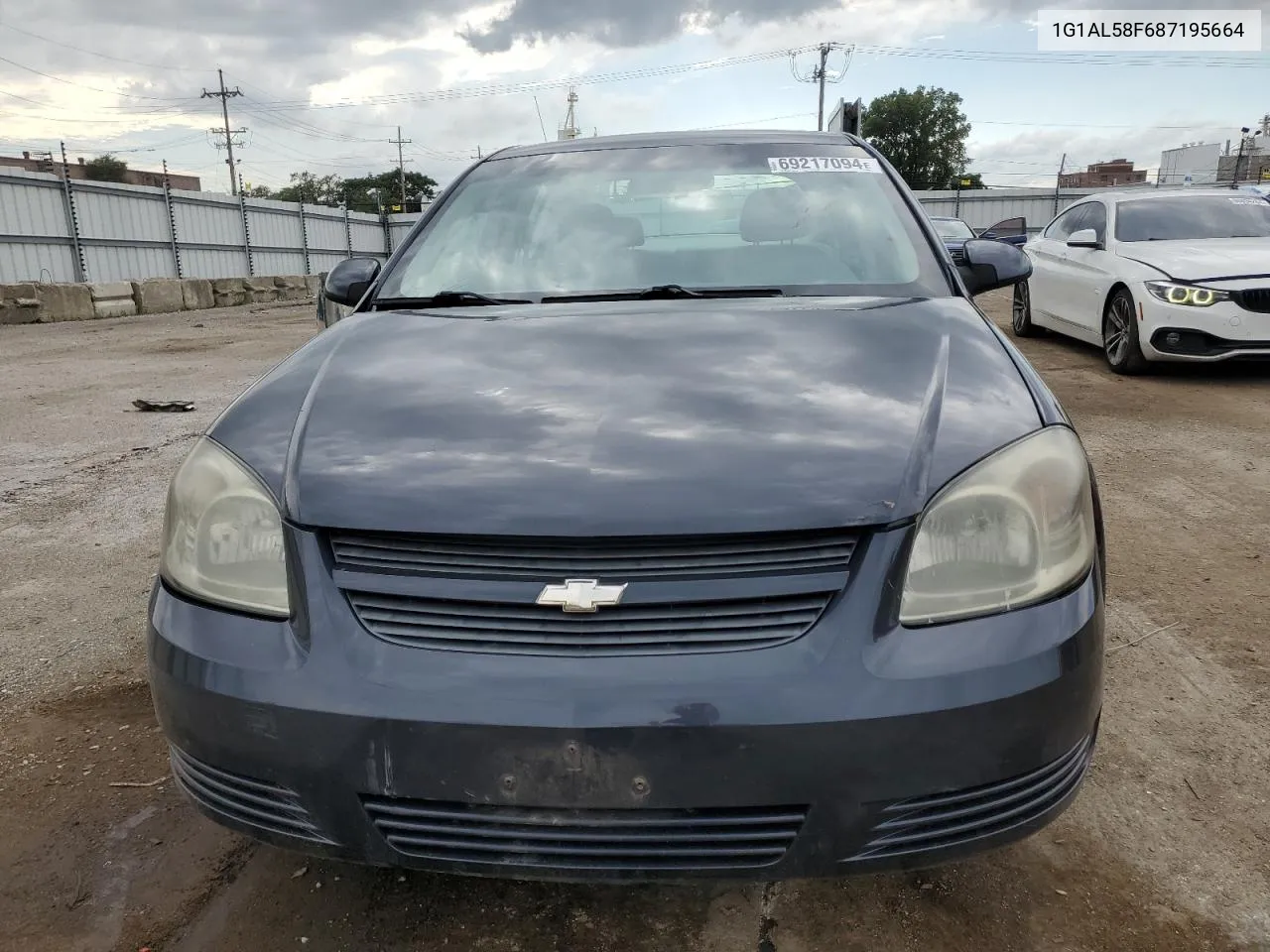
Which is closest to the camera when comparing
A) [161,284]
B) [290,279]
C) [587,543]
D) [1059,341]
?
[587,543]

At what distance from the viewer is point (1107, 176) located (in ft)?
255

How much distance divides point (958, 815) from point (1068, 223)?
8931 mm

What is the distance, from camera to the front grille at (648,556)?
1.41 metres

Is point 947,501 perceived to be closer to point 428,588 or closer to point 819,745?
point 819,745

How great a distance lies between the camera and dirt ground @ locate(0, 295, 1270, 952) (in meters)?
1.72

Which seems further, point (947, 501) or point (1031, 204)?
point (1031, 204)

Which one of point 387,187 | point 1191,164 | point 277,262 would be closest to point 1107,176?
point 1191,164

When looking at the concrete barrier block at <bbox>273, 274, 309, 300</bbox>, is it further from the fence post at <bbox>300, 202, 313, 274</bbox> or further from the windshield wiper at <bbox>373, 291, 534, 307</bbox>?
the windshield wiper at <bbox>373, 291, 534, 307</bbox>

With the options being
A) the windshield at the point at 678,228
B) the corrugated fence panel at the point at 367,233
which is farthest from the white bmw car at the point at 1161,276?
the corrugated fence panel at the point at 367,233

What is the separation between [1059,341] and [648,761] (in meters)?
9.60

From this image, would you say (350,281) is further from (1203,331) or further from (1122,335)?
(1122,335)

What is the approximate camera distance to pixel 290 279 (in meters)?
22.1

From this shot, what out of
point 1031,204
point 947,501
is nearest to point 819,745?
point 947,501

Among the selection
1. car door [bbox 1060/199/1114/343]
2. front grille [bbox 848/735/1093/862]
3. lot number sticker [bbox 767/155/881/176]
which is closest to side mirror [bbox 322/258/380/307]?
lot number sticker [bbox 767/155/881/176]
